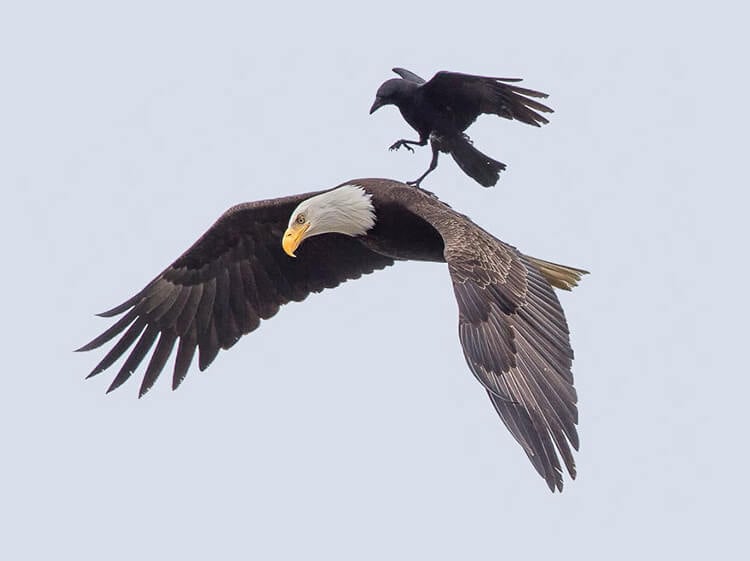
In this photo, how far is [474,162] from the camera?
1134 centimetres

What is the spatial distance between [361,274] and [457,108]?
1.71 metres

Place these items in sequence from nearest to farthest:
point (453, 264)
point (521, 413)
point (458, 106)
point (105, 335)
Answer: point (521, 413)
point (453, 264)
point (458, 106)
point (105, 335)

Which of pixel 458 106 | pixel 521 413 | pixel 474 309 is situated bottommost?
pixel 521 413

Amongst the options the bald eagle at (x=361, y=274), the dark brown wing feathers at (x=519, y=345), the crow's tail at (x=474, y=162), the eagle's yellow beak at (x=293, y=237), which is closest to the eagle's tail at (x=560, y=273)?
the bald eagle at (x=361, y=274)

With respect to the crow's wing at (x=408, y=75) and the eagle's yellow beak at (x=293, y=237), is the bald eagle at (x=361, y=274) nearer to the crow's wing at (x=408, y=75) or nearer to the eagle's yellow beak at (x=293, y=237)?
the eagle's yellow beak at (x=293, y=237)

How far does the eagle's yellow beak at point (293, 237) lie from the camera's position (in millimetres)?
11445

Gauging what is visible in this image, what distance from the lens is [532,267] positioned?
35.3 ft

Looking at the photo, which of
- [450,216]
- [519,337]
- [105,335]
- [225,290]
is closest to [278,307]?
[225,290]

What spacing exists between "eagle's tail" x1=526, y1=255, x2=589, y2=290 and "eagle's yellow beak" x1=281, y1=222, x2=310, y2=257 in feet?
5.18

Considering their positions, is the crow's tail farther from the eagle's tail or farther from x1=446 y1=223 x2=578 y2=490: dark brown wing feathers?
x1=446 y1=223 x2=578 y2=490: dark brown wing feathers

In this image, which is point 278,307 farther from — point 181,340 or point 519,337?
point 519,337

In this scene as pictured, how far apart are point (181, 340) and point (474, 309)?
3.20m

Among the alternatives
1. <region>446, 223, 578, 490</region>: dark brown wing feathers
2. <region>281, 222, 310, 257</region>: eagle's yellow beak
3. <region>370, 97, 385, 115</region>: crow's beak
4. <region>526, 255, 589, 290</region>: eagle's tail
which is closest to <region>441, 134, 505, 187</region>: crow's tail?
<region>370, 97, 385, 115</region>: crow's beak

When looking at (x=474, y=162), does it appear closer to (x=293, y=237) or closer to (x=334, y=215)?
(x=334, y=215)
